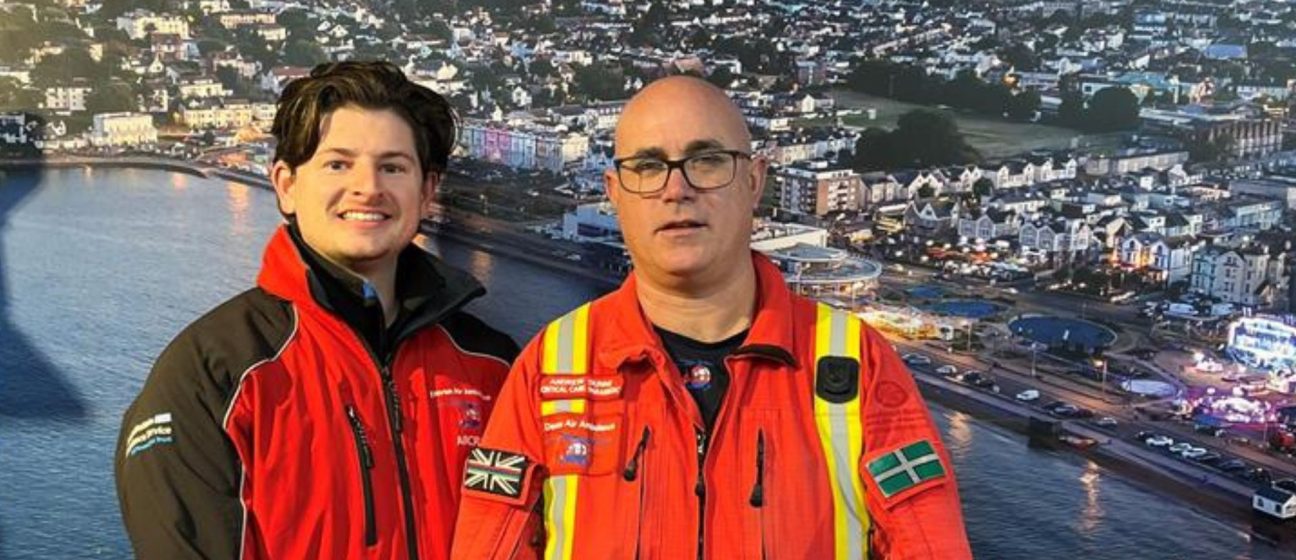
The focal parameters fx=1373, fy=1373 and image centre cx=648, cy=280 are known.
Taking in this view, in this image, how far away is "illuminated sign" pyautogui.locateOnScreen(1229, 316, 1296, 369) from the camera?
271cm

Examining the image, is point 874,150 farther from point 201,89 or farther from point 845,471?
point 845,471

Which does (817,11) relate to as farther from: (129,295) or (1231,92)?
(129,295)

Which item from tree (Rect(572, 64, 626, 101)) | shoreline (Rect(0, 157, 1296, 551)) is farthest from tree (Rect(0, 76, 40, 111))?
tree (Rect(572, 64, 626, 101))

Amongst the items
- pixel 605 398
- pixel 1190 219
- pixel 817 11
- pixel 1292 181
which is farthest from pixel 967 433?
pixel 605 398

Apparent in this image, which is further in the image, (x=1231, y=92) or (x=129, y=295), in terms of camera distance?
(x=129, y=295)

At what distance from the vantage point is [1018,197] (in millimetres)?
3033

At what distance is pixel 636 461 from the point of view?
3.86ft

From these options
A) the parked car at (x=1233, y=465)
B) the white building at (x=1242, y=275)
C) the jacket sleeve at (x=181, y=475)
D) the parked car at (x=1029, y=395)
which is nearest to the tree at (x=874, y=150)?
the parked car at (x=1029, y=395)

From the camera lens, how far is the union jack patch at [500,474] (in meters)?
1.18

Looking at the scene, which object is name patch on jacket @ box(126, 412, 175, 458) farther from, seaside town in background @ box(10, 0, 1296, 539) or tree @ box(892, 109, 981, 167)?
tree @ box(892, 109, 981, 167)

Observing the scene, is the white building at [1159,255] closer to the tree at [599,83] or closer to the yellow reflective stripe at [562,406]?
Result: the tree at [599,83]

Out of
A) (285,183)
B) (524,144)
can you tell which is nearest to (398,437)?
(285,183)

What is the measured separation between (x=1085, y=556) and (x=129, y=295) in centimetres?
239

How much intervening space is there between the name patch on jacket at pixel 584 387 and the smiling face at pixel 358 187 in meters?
0.23
